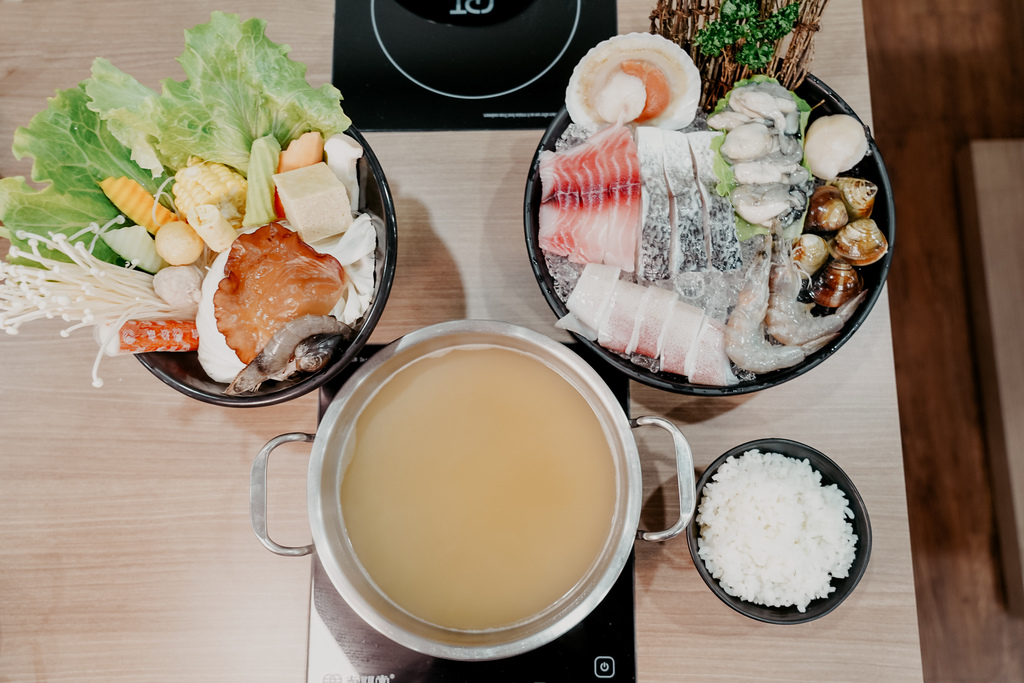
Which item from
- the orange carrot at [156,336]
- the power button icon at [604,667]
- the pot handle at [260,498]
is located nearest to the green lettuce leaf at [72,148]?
the orange carrot at [156,336]

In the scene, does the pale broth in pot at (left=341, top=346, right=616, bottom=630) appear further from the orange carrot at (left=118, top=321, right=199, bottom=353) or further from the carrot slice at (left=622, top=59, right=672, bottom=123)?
the carrot slice at (left=622, top=59, right=672, bottom=123)

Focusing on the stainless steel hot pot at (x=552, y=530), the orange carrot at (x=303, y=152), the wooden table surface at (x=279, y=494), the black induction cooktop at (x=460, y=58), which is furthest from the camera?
the black induction cooktop at (x=460, y=58)

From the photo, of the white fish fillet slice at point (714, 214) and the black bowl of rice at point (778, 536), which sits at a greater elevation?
the white fish fillet slice at point (714, 214)

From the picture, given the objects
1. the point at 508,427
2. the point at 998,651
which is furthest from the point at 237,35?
the point at 998,651

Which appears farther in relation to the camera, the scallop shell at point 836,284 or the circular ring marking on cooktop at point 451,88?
the circular ring marking on cooktop at point 451,88

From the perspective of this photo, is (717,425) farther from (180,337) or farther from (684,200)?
(180,337)

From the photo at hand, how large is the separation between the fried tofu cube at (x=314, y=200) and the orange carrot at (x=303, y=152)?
2cm

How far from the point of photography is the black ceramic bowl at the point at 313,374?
0.96m

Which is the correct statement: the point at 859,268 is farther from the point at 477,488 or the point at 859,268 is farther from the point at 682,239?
the point at 477,488

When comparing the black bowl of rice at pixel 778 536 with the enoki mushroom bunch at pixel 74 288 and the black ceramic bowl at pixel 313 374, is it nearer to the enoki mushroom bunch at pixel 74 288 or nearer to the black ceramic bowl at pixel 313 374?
the black ceramic bowl at pixel 313 374

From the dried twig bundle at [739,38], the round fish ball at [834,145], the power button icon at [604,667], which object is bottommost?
the power button icon at [604,667]

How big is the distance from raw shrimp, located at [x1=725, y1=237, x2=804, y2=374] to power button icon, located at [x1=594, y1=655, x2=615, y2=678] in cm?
56

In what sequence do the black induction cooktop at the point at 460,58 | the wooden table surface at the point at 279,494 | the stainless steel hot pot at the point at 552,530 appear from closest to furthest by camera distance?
the stainless steel hot pot at the point at 552,530, the wooden table surface at the point at 279,494, the black induction cooktop at the point at 460,58

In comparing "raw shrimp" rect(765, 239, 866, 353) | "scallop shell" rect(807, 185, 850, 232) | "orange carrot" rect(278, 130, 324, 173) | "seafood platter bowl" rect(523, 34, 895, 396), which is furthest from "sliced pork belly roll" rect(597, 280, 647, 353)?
"orange carrot" rect(278, 130, 324, 173)
